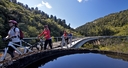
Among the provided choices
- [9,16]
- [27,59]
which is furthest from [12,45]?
[9,16]

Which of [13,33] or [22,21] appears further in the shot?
[22,21]

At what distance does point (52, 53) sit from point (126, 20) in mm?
160490

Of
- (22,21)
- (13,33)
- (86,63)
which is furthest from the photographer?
(22,21)

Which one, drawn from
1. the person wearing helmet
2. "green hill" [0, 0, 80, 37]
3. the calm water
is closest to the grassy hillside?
"green hill" [0, 0, 80, 37]

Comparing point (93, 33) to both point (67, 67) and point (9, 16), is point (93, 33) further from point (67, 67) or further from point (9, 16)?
point (67, 67)

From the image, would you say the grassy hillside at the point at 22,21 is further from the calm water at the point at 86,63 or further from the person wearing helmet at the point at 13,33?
the calm water at the point at 86,63

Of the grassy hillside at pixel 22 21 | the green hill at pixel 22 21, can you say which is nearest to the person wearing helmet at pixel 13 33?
the grassy hillside at pixel 22 21

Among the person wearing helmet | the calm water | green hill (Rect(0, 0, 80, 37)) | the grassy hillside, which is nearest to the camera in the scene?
the calm water

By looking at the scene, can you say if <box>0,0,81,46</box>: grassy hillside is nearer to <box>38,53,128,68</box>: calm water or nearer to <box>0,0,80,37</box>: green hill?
<box>0,0,80,37</box>: green hill

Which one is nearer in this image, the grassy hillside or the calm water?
the calm water

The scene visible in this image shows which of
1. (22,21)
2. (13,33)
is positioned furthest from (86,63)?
(22,21)

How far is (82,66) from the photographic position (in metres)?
2.51

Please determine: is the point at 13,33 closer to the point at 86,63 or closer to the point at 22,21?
the point at 86,63

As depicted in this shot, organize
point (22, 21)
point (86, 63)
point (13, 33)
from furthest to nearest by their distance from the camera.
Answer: point (22, 21) → point (13, 33) → point (86, 63)
